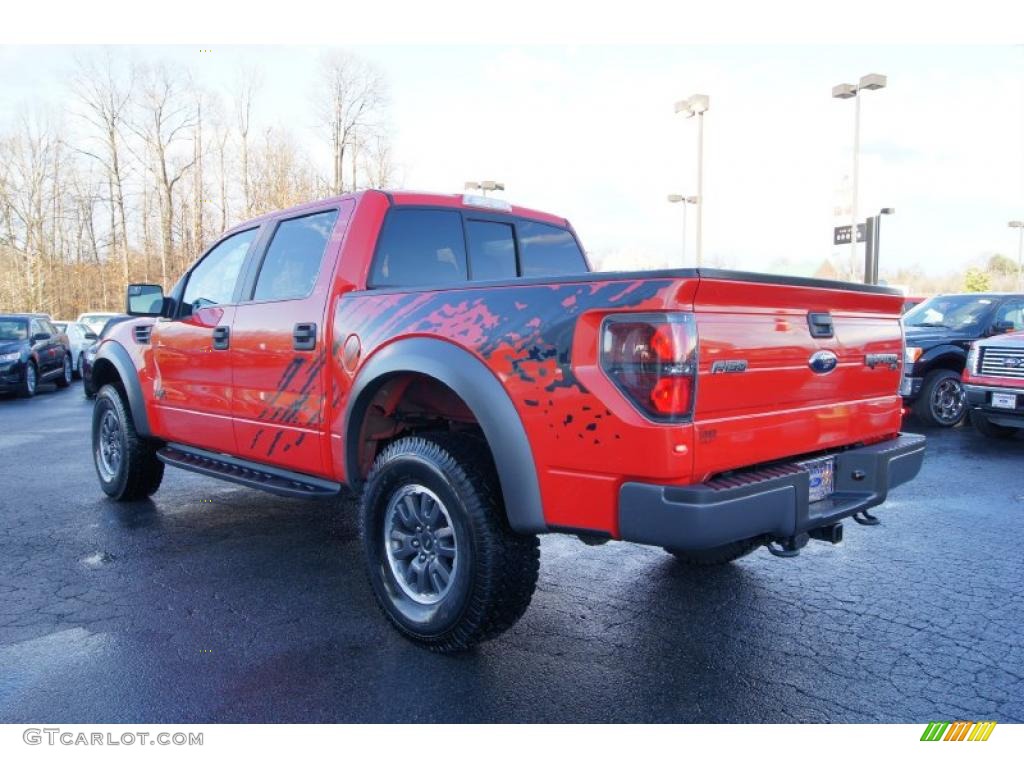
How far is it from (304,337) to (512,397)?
1501 millimetres

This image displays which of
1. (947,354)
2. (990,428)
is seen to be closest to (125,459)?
(990,428)

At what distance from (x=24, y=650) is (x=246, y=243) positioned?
2.60 metres

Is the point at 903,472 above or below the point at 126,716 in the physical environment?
above

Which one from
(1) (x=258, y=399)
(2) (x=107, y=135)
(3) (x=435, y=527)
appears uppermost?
(2) (x=107, y=135)

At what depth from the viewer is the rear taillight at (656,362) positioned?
2480 mm

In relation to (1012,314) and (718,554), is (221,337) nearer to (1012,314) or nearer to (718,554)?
(718,554)

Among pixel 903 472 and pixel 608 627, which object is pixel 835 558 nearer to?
pixel 903 472

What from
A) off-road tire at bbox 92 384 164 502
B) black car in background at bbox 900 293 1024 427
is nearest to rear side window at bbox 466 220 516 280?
off-road tire at bbox 92 384 164 502

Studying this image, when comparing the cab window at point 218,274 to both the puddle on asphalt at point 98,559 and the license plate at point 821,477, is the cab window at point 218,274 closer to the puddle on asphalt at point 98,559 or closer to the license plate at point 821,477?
the puddle on asphalt at point 98,559

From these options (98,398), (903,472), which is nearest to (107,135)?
(98,398)

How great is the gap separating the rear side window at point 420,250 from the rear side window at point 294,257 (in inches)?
13.4

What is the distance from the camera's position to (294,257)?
4.27 metres

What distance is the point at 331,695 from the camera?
9.29 feet

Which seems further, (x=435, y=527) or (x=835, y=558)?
(x=835, y=558)
